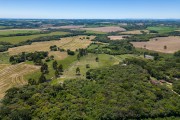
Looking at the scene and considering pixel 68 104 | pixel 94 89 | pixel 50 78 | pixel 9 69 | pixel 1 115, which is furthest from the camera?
pixel 9 69

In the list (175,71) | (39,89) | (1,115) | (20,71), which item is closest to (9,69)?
(20,71)

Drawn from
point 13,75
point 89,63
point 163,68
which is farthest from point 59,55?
point 163,68

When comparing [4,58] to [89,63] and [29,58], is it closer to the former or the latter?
[29,58]

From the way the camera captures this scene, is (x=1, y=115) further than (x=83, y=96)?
No

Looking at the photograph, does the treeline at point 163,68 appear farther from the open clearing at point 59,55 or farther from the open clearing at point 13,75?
the open clearing at point 13,75

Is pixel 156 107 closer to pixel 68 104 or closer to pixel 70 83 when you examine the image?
pixel 68 104

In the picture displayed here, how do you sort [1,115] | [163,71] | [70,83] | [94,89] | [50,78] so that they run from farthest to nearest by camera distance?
1. [163,71]
2. [50,78]
3. [70,83]
4. [94,89]
5. [1,115]
